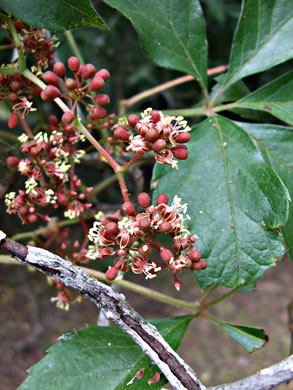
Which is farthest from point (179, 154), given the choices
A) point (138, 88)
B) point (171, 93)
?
point (138, 88)

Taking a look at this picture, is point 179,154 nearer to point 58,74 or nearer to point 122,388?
point 58,74

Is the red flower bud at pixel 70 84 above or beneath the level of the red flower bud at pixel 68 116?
above

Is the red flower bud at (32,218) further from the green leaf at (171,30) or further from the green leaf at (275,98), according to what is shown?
the green leaf at (275,98)

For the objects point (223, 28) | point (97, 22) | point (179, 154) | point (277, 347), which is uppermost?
point (97, 22)

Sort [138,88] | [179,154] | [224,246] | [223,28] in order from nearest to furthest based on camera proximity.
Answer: [179,154], [224,246], [223,28], [138,88]

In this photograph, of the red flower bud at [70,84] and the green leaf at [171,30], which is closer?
the red flower bud at [70,84]

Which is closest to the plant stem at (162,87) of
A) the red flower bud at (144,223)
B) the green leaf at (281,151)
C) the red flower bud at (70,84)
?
the green leaf at (281,151)
